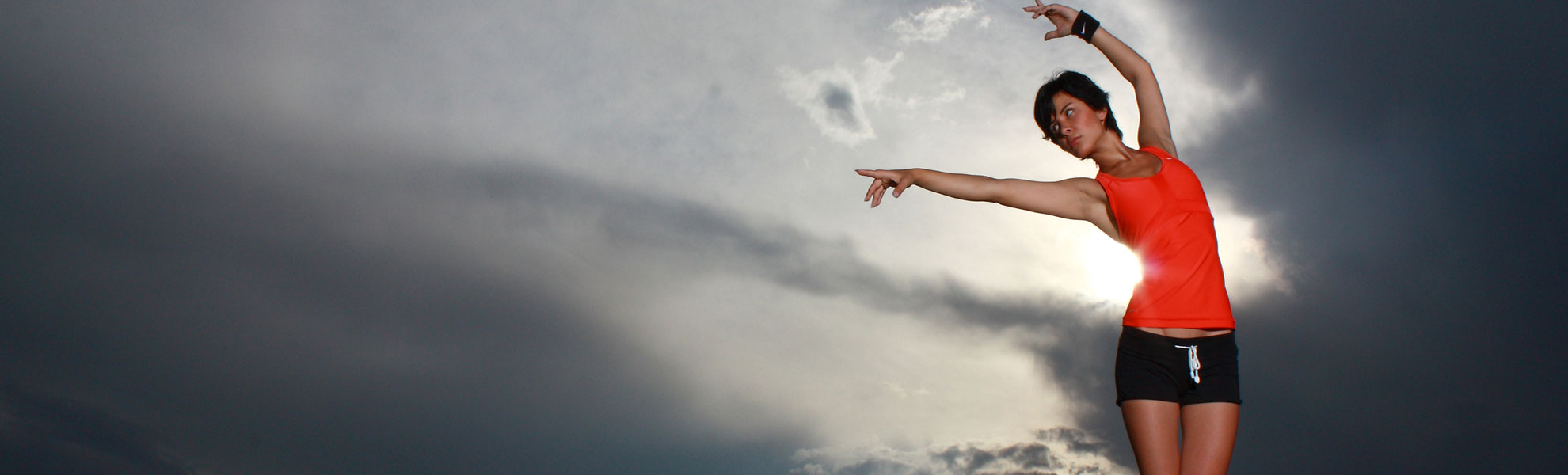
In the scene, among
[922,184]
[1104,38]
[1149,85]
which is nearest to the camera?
[922,184]

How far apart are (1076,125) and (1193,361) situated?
1.74m

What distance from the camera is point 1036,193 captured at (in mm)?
5508

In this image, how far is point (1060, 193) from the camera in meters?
5.55

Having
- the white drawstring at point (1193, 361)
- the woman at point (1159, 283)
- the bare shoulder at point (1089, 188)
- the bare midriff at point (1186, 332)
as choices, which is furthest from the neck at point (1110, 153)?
the white drawstring at point (1193, 361)

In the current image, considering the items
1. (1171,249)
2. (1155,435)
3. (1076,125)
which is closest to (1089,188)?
(1076,125)

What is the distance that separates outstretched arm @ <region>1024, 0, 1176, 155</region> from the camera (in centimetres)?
611

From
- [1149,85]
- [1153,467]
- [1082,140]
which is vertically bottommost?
[1153,467]

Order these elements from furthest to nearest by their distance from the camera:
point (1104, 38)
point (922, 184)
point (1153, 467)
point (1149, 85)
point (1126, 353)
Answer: point (1104, 38) < point (1149, 85) < point (922, 184) < point (1126, 353) < point (1153, 467)

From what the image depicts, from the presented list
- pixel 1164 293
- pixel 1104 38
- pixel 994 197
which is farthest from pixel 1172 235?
pixel 1104 38

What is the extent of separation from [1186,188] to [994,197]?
1.16 metres

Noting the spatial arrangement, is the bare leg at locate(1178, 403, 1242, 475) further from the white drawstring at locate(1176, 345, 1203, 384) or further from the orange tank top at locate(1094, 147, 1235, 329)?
the orange tank top at locate(1094, 147, 1235, 329)

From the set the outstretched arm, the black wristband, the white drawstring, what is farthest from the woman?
the black wristband

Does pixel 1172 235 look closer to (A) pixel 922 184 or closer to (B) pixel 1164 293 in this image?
(B) pixel 1164 293

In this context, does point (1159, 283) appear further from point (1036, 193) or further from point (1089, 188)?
point (1036, 193)
